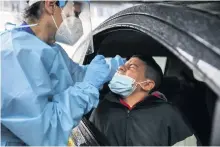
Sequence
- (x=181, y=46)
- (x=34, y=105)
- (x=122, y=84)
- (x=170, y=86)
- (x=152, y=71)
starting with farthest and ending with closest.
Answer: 1. (x=170, y=86)
2. (x=152, y=71)
3. (x=122, y=84)
4. (x=34, y=105)
5. (x=181, y=46)

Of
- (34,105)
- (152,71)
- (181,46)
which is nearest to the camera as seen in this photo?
(181,46)

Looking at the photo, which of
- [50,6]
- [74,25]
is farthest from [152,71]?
[50,6]

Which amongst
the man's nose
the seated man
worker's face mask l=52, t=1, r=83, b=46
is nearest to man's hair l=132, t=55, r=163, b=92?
the seated man

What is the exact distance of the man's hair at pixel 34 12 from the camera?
1.33 metres

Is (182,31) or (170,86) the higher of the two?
(182,31)

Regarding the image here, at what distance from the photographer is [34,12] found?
1.34 metres

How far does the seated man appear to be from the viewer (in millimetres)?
1393

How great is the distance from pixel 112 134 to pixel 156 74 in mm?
369

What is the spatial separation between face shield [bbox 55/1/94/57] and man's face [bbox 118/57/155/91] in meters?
0.19

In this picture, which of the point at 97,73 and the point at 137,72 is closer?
the point at 97,73

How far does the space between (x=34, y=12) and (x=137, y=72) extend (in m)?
0.54

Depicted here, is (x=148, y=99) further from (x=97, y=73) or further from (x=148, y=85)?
(x=97, y=73)

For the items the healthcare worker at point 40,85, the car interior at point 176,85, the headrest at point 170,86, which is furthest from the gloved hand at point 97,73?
the headrest at point 170,86

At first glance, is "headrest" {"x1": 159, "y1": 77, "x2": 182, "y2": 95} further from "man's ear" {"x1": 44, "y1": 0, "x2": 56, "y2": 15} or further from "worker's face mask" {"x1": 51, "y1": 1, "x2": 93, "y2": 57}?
"man's ear" {"x1": 44, "y1": 0, "x2": 56, "y2": 15}
